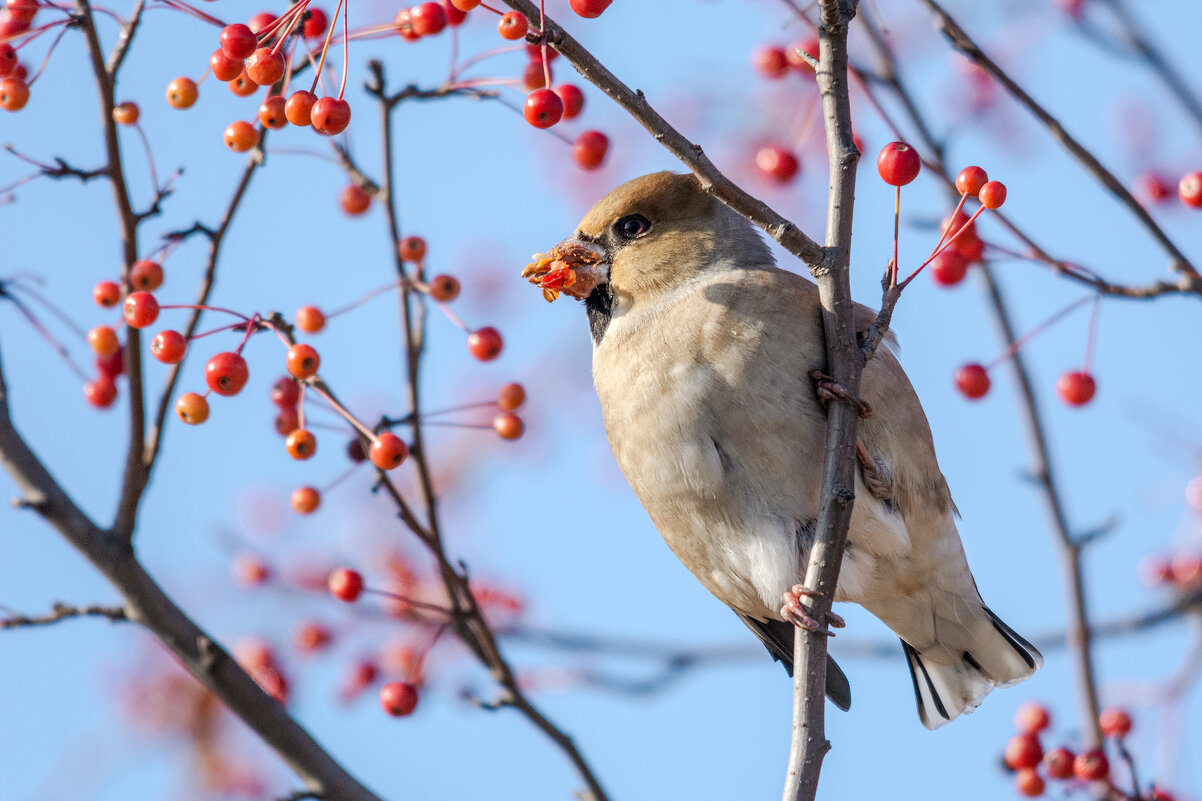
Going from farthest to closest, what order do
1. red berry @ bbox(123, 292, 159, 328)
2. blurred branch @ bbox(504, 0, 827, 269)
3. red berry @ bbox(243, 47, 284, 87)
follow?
red berry @ bbox(123, 292, 159, 328) → red berry @ bbox(243, 47, 284, 87) → blurred branch @ bbox(504, 0, 827, 269)

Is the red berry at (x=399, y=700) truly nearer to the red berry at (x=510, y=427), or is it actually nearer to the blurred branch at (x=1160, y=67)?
the red berry at (x=510, y=427)

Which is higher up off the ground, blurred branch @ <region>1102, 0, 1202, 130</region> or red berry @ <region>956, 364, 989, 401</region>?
blurred branch @ <region>1102, 0, 1202, 130</region>

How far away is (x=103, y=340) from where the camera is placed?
3.74 meters

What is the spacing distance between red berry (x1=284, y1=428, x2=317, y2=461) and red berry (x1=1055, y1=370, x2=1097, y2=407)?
2572 mm

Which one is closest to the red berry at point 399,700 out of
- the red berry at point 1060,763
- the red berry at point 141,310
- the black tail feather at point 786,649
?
the black tail feather at point 786,649

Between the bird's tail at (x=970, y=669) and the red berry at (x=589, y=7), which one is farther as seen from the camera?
the bird's tail at (x=970, y=669)

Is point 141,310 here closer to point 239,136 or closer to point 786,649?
point 239,136

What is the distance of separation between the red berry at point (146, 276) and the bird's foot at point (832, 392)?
1884 millimetres

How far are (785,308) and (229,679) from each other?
1903 mm

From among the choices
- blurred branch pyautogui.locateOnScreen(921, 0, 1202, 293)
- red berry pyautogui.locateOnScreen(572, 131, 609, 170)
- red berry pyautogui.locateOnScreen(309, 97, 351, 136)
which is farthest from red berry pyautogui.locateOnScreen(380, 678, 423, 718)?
blurred branch pyautogui.locateOnScreen(921, 0, 1202, 293)

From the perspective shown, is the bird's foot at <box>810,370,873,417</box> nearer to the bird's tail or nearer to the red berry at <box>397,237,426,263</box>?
the red berry at <box>397,237,426,263</box>

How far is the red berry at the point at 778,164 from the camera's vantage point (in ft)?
15.3

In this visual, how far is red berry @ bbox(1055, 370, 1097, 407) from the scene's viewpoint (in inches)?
173

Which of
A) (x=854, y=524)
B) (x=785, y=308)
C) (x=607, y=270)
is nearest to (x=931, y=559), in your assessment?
(x=854, y=524)
